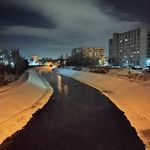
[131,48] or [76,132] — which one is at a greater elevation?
[131,48]

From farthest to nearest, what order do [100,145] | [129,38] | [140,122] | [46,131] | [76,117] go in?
[129,38], [76,117], [140,122], [46,131], [100,145]

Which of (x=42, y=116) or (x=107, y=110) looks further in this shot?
(x=107, y=110)

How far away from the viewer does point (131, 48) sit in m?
174

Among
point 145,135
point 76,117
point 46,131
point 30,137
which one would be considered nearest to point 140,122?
point 145,135

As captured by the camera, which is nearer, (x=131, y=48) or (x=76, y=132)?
(x=76, y=132)

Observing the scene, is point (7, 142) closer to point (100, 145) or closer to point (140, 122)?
point (100, 145)

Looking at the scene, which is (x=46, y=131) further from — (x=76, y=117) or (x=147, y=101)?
(x=147, y=101)

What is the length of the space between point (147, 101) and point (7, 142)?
14295 millimetres

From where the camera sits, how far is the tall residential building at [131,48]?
520 feet

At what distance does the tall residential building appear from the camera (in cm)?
15850

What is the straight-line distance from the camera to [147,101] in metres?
25.9

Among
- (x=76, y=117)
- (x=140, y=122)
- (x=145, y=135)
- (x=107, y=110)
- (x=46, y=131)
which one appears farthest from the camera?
(x=107, y=110)

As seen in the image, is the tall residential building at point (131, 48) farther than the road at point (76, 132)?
Yes

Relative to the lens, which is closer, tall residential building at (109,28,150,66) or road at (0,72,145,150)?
road at (0,72,145,150)
